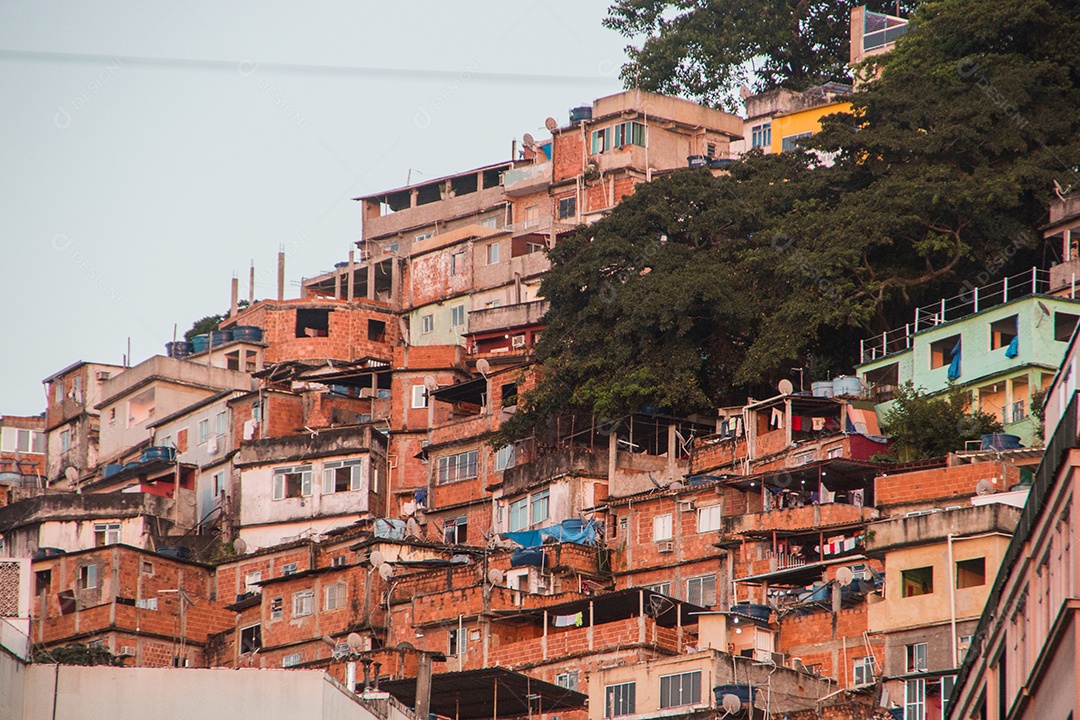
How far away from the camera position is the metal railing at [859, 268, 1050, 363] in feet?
179

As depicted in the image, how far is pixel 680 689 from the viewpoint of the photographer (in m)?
42.8

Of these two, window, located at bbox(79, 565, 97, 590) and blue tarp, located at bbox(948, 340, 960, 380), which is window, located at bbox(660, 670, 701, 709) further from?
window, located at bbox(79, 565, 97, 590)

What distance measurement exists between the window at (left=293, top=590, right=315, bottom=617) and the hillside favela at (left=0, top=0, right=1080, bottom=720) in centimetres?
26

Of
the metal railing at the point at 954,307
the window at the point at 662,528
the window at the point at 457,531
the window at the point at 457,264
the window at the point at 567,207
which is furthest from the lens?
the window at the point at 457,264

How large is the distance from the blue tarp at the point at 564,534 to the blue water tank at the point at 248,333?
26.8 metres

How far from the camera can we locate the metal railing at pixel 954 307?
54.4m

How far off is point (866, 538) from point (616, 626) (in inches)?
282

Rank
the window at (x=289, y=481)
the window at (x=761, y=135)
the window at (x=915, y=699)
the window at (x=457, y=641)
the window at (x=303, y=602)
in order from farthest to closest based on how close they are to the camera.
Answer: the window at (x=761, y=135) → the window at (x=289, y=481) → the window at (x=303, y=602) → the window at (x=457, y=641) → the window at (x=915, y=699)

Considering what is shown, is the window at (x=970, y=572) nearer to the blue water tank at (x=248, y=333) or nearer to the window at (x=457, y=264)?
the window at (x=457, y=264)

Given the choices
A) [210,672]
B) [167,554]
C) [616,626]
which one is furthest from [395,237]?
[210,672]

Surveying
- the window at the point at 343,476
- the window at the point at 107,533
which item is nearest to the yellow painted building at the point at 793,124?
the window at the point at 343,476

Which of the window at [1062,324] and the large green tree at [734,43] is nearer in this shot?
the window at [1062,324]

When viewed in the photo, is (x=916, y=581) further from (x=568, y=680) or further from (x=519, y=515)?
(x=519, y=515)

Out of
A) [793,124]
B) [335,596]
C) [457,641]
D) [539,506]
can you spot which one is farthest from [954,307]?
[335,596]
